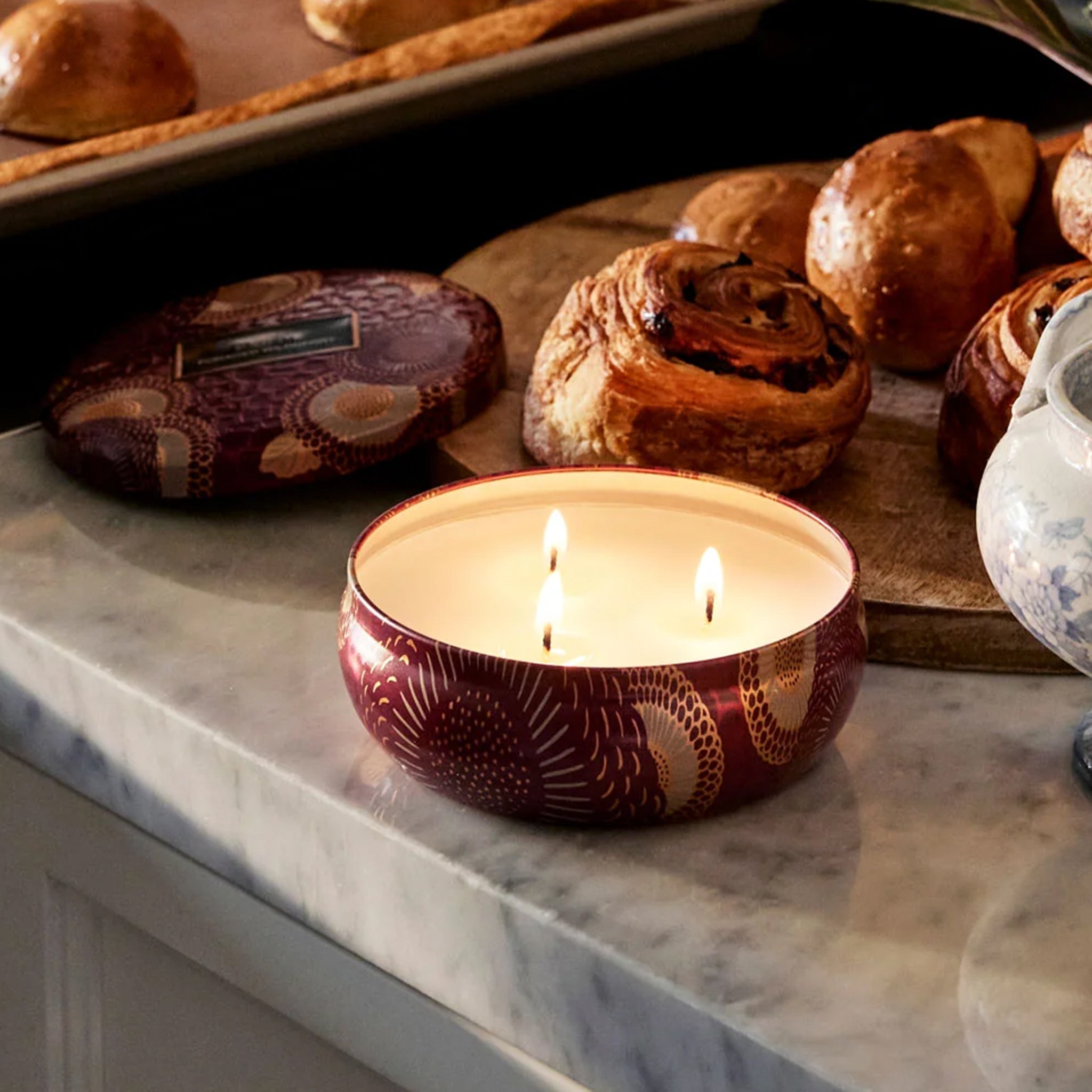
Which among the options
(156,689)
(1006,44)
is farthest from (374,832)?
(1006,44)

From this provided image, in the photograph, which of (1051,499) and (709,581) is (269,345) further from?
(1051,499)

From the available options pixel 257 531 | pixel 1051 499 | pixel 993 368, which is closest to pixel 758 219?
pixel 993 368

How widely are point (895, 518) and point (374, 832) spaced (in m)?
0.33

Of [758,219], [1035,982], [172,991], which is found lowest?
[172,991]

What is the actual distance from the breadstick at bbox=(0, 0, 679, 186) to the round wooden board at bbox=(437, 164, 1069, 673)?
14 cm

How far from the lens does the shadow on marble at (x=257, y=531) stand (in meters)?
0.75

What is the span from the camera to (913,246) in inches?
34.5

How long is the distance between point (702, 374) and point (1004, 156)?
337 millimetres

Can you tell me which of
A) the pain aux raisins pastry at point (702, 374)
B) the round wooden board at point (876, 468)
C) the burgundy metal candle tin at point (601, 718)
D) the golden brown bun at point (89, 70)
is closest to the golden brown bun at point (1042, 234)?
the round wooden board at point (876, 468)

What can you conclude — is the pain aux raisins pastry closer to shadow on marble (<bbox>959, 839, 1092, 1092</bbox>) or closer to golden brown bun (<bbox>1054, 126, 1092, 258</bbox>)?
golden brown bun (<bbox>1054, 126, 1092, 258</bbox>)

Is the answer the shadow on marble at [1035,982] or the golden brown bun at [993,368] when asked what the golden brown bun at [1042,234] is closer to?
the golden brown bun at [993,368]

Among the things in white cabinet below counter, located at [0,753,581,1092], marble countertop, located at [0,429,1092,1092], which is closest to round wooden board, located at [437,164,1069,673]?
marble countertop, located at [0,429,1092,1092]

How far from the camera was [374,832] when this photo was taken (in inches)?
22.8

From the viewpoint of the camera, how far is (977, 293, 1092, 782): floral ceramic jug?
502mm
